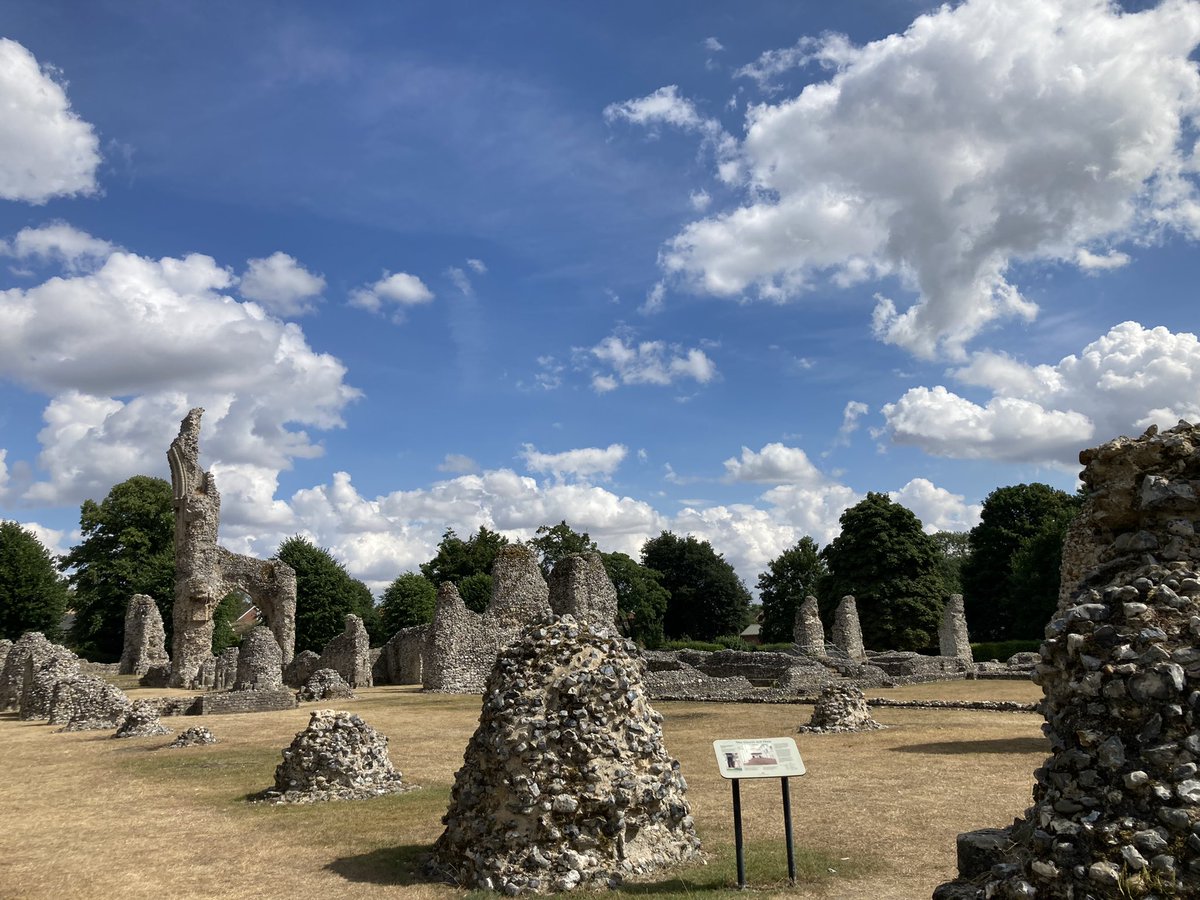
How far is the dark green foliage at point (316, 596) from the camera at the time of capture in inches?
2151

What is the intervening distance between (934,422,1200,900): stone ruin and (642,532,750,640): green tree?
62135 millimetres

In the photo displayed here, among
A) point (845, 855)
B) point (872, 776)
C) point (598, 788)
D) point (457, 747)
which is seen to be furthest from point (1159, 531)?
point (457, 747)

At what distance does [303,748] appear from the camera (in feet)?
36.4

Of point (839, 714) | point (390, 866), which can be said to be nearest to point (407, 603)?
point (839, 714)

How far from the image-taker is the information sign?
6.53 metres

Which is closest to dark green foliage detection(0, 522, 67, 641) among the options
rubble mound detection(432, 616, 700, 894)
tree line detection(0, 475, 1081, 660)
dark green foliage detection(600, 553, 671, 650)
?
tree line detection(0, 475, 1081, 660)

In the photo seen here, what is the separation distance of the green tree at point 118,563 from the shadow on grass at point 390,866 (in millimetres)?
45780

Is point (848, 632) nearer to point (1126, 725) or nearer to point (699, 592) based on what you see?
point (699, 592)

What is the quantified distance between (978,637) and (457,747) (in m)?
48.5

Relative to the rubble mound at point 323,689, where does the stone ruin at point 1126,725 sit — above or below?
above

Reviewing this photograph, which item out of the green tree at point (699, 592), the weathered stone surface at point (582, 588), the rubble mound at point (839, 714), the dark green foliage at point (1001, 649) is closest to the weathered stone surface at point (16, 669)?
the weathered stone surface at point (582, 588)

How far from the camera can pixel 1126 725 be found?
4.15 m

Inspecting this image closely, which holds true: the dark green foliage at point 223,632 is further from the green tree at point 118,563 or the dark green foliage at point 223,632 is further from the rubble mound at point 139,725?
the rubble mound at point 139,725

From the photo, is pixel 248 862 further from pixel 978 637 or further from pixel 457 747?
pixel 978 637
